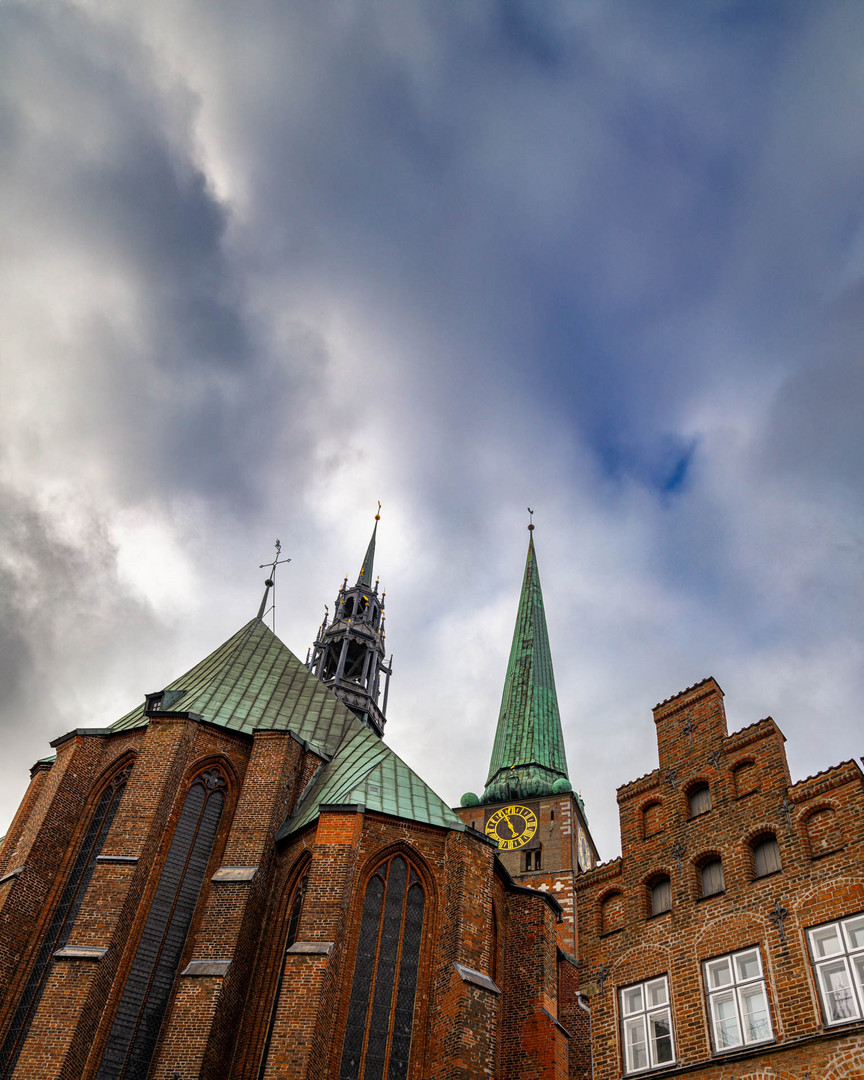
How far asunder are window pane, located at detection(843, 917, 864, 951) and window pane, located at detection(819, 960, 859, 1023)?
25cm

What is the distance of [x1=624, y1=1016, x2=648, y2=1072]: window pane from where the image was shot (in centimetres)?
1262

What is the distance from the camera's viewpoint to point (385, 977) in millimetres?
17031

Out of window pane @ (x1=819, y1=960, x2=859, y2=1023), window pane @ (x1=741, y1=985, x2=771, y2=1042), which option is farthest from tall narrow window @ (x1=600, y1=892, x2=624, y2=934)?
window pane @ (x1=819, y1=960, x2=859, y2=1023)

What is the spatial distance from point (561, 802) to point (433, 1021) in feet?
59.1

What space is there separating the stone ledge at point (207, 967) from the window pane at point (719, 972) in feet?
29.7

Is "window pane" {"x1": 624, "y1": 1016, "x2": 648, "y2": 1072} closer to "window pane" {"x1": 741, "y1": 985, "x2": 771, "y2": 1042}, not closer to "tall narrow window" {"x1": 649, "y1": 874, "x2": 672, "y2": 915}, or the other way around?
"tall narrow window" {"x1": 649, "y1": 874, "x2": 672, "y2": 915}

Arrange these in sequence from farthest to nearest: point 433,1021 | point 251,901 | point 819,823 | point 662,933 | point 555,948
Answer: point 555,948
point 251,901
point 433,1021
point 662,933
point 819,823

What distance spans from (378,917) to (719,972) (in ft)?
24.7

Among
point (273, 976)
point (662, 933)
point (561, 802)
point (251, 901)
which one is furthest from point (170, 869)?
point (561, 802)

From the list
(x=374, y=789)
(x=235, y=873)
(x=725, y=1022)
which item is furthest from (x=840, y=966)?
(x=235, y=873)

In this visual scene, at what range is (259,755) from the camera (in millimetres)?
20594

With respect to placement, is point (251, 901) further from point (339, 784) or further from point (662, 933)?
point (662, 933)

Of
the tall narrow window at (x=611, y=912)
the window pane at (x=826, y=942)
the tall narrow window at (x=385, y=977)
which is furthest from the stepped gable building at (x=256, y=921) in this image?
the window pane at (x=826, y=942)

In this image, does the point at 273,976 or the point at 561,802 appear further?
the point at 561,802
